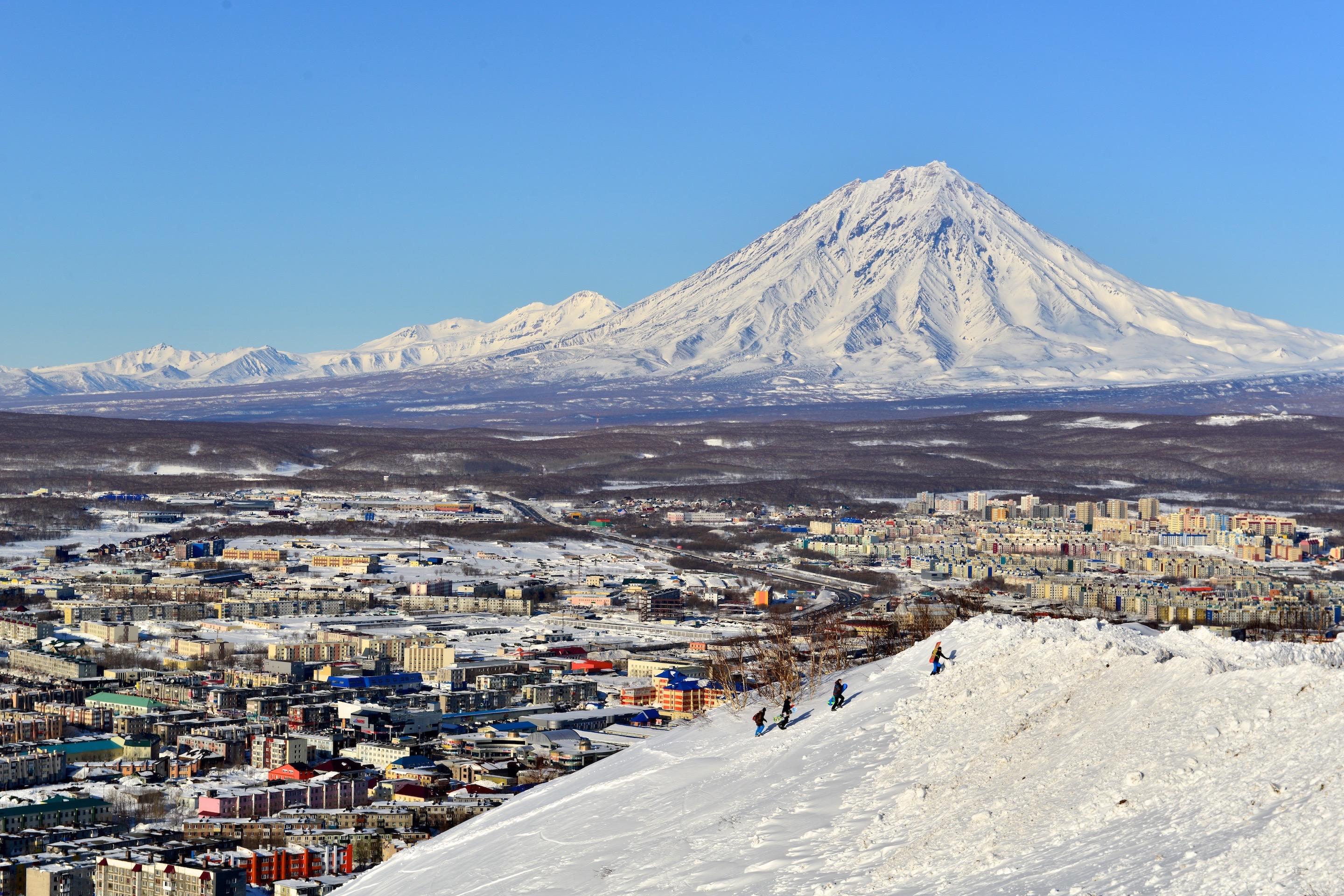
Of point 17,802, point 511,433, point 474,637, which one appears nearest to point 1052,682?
point 17,802

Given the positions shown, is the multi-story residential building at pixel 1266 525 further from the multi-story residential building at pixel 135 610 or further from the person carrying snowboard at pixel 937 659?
the person carrying snowboard at pixel 937 659

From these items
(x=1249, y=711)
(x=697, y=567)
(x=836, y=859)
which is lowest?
(x=697, y=567)

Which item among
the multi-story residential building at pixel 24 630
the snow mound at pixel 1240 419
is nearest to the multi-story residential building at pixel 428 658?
the multi-story residential building at pixel 24 630

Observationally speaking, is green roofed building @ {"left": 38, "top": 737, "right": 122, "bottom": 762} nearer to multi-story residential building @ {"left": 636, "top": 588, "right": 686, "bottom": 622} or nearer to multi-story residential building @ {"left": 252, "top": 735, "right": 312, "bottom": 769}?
multi-story residential building @ {"left": 252, "top": 735, "right": 312, "bottom": 769}

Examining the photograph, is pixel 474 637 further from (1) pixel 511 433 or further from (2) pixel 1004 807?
(1) pixel 511 433

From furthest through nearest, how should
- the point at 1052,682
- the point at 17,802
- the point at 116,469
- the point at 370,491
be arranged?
the point at 116,469, the point at 370,491, the point at 17,802, the point at 1052,682

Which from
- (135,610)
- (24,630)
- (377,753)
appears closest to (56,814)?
(377,753)

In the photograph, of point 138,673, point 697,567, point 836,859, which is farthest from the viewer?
point 697,567
